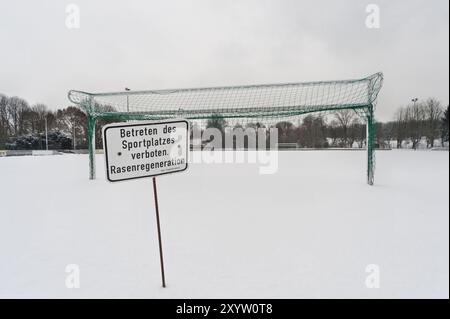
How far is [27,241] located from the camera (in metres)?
3.01

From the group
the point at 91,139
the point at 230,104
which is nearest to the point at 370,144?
the point at 230,104

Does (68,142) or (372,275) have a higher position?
(68,142)

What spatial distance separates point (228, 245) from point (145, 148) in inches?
61.4

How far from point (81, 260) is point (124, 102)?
23.8ft

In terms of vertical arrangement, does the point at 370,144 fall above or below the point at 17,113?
below

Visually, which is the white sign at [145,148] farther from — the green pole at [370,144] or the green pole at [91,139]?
the green pole at [91,139]

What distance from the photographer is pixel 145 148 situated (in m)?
1.97

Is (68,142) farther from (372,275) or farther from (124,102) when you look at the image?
(372,275)

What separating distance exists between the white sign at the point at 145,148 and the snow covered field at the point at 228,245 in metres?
→ 0.99

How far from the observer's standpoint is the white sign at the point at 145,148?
186cm

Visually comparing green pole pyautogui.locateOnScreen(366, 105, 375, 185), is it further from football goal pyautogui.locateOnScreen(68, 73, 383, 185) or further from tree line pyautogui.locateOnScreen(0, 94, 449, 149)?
tree line pyautogui.locateOnScreen(0, 94, 449, 149)

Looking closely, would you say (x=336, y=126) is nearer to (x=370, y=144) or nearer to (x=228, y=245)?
(x=370, y=144)

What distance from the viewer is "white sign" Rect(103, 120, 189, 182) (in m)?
1.86

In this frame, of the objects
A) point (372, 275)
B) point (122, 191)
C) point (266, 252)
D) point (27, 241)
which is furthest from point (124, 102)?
point (372, 275)
